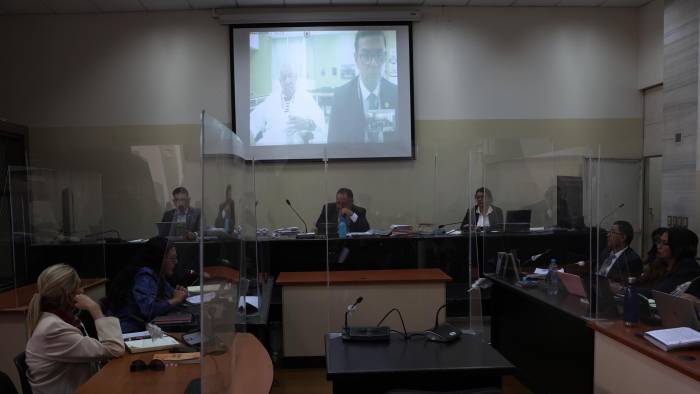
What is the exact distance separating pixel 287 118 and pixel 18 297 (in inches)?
147

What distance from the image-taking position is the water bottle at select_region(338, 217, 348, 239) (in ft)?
15.5

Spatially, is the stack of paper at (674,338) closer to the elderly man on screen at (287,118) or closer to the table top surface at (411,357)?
the table top surface at (411,357)

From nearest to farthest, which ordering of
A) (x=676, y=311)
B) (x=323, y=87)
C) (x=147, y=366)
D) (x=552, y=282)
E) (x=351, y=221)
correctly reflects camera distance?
1. (x=147, y=366)
2. (x=676, y=311)
3. (x=552, y=282)
4. (x=351, y=221)
5. (x=323, y=87)

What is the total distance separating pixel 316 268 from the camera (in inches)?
187

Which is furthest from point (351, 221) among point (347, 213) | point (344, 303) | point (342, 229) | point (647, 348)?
point (647, 348)

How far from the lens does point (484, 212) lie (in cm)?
485

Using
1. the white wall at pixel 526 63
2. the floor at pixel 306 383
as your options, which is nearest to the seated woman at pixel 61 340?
the floor at pixel 306 383

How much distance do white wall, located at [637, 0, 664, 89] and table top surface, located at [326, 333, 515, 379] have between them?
552 centimetres

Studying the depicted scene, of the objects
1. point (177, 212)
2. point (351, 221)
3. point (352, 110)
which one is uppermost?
point (352, 110)

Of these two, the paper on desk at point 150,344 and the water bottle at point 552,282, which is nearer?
the paper on desk at point 150,344

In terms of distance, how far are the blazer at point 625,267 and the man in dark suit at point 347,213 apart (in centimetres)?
235

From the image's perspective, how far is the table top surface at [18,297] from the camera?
356cm

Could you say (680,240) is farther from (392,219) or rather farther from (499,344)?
(392,219)

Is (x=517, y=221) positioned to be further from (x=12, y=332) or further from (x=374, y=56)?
(x=12, y=332)
